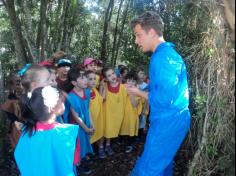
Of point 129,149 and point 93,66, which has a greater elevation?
point 93,66

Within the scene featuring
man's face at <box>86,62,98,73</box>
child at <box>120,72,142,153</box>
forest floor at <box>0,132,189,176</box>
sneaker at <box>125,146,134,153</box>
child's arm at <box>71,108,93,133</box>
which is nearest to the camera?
child's arm at <box>71,108,93,133</box>

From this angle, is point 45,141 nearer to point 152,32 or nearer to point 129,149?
point 152,32

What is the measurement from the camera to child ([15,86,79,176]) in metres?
2.86

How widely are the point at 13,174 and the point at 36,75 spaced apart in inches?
67.8

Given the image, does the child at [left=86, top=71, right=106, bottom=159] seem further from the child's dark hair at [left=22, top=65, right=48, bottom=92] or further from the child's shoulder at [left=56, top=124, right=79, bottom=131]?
the child's shoulder at [left=56, top=124, right=79, bottom=131]

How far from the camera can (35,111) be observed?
2.88m

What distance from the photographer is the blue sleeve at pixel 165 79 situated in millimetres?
3004

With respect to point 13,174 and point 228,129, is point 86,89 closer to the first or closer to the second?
point 13,174

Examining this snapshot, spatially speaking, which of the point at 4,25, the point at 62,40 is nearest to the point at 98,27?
the point at 4,25

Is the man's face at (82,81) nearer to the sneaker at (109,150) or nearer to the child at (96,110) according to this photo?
the child at (96,110)

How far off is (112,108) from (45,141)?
2272mm

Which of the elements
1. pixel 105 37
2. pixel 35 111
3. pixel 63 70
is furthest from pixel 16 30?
pixel 105 37

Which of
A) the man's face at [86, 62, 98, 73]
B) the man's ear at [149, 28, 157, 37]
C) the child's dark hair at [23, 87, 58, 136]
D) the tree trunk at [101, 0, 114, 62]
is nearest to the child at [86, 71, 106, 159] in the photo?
the man's face at [86, 62, 98, 73]

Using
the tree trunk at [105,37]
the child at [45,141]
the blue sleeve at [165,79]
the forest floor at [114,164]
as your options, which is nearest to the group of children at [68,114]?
the child at [45,141]
